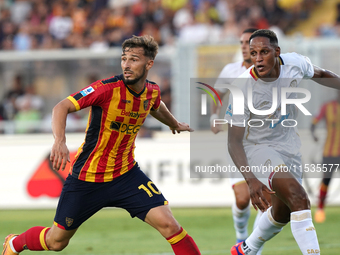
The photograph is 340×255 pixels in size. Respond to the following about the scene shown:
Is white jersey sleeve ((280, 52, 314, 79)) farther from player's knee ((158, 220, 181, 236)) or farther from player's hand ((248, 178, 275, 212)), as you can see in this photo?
player's knee ((158, 220, 181, 236))

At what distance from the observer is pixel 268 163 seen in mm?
4730

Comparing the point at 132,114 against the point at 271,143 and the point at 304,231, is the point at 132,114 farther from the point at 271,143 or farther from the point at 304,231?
the point at 304,231

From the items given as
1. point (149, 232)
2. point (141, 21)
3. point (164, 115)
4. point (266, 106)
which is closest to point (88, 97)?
point (164, 115)

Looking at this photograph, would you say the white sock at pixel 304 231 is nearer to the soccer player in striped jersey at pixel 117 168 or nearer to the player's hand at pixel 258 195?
the player's hand at pixel 258 195

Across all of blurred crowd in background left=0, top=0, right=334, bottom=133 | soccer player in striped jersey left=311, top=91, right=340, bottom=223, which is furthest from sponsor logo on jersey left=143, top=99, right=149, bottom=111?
blurred crowd in background left=0, top=0, right=334, bottom=133

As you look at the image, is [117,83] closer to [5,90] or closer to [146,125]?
[146,125]

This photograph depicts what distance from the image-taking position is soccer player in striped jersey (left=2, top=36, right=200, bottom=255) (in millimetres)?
4633

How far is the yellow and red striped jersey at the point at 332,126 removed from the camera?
31.4ft

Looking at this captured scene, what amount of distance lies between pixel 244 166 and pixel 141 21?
32.4 ft

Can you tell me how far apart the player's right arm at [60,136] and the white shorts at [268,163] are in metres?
1.62

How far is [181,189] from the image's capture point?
10.3 m

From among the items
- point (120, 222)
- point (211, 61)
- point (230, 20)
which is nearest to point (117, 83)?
point (120, 222)

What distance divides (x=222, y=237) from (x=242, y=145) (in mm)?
3187

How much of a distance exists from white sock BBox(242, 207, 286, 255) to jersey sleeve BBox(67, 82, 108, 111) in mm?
1909
